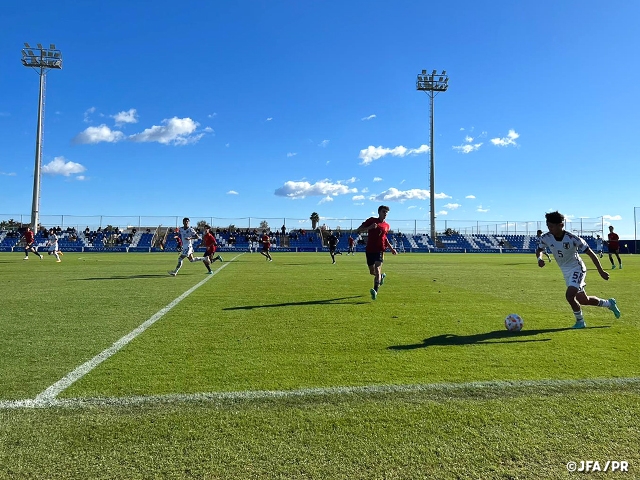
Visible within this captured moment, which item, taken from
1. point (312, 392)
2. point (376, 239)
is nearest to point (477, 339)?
point (312, 392)

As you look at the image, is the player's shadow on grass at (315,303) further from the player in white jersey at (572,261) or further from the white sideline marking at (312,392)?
the white sideline marking at (312,392)

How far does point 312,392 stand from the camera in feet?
11.7

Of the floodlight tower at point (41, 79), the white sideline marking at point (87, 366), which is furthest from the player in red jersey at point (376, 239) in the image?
the floodlight tower at point (41, 79)

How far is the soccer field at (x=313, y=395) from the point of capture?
2.51m

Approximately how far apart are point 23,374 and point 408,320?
5.05 meters

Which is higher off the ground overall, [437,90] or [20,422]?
[437,90]

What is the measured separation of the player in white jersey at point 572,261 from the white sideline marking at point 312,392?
2703mm

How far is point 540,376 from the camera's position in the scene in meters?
3.99

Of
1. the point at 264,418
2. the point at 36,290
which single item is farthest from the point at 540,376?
the point at 36,290

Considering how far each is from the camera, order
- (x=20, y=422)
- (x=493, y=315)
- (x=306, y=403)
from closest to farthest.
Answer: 1. (x=20, y=422)
2. (x=306, y=403)
3. (x=493, y=315)

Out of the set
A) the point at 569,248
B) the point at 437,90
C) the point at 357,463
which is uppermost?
the point at 437,90

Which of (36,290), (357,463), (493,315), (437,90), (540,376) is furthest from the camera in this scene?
(437,90)

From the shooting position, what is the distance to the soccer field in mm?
2512

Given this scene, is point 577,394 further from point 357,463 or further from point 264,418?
point 264,418
